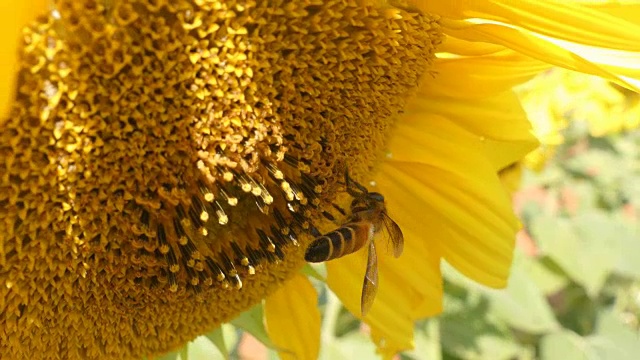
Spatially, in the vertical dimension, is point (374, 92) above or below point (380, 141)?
above

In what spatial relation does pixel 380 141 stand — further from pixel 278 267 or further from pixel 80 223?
pixel 80 223

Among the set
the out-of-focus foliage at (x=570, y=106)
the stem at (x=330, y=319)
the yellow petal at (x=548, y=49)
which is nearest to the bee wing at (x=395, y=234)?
the yellow petal at (x=548, y=49)

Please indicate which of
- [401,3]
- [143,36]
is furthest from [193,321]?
[401,3]

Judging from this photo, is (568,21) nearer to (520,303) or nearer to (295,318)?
(295,318)

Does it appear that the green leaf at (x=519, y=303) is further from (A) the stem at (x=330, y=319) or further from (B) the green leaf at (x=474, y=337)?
(A) the stem at (x=330, y=319)

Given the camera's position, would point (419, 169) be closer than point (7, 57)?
No

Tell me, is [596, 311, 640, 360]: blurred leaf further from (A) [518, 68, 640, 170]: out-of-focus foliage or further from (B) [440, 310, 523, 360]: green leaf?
(A) [518, 68, 640, 170]: out-of-focus foliage
